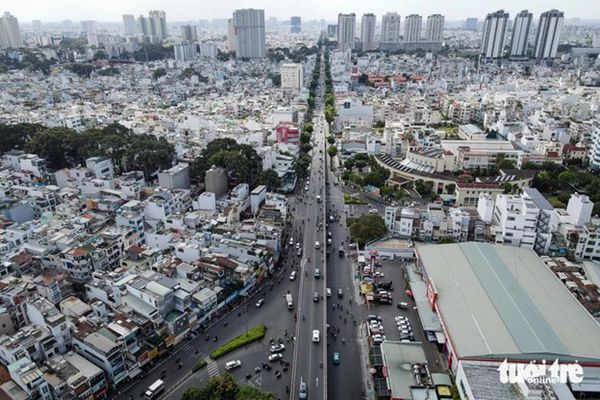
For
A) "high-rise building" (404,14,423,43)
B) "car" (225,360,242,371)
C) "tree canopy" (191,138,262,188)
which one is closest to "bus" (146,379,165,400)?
"car" (225,360,242,371)

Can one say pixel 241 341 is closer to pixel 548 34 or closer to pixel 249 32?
A: pixel 249 32

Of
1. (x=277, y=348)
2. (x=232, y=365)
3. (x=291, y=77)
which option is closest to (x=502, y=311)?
(x=277, y=348)

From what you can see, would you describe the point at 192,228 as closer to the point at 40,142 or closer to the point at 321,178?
the point at 321,178

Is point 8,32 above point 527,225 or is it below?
above

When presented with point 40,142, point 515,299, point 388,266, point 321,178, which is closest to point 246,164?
point 321,178

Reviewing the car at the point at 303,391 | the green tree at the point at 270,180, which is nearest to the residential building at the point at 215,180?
the green tree at the point at 270,180

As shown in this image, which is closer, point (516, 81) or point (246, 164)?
point (246, 164)
